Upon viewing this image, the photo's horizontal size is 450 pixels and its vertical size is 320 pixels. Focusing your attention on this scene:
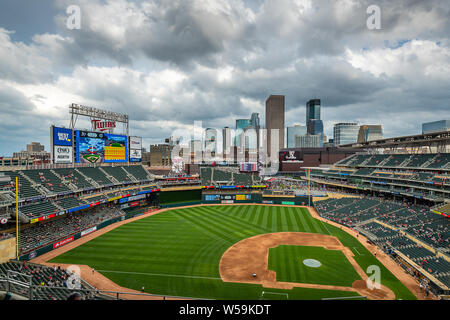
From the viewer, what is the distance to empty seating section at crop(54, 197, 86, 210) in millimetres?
33562

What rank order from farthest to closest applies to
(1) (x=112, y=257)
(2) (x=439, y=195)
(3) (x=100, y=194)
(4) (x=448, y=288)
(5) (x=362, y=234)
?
1. (3) (x=100, y=194)
2. (2) (x=439, y=195)
3. (5) (x=362, y=234)
4. (1) (x=112, y=257)
5. (4) (x=448, y=288)

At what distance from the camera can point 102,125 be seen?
4666 centimetres

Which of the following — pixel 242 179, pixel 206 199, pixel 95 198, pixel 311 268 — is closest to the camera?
pixel 311 268

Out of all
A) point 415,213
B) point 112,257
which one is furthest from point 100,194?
point 415,213

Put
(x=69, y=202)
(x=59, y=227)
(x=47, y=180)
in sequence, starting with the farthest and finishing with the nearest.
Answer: (x=47, y=180)
(x=69, y=202)
(x=59, y=227)

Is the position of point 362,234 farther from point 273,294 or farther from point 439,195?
point 273,294

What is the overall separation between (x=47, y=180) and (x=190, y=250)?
2601 cm

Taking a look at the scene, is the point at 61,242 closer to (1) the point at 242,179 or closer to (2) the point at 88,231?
(2) the point at 88,231

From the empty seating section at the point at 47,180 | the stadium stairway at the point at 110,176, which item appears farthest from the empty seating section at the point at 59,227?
the stadium stairway at the point at 110,176

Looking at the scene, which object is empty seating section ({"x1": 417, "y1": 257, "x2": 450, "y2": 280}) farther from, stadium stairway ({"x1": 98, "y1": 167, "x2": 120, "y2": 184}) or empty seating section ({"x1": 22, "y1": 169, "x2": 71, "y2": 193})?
stadium stairway ({"x1": 98, "y1": 167, "x2": 120, "y2": 184})

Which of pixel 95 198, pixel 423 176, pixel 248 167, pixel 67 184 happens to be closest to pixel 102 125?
pixel 67 184

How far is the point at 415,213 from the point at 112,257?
4234 centimetres

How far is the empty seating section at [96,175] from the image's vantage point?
43.8 metres

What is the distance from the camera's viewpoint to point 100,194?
4125 cm
